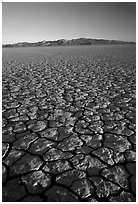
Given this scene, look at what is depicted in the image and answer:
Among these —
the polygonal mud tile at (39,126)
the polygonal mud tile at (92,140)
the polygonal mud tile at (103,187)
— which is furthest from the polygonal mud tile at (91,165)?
the polygonal mud tile at (39,126)

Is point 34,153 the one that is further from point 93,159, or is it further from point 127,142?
point 127,142

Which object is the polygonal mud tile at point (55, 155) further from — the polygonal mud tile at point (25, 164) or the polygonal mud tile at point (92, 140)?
the polygonal mud tile at point (92, 140)

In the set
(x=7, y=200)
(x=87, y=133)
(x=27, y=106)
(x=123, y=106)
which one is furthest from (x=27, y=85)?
(x=7, y=200)

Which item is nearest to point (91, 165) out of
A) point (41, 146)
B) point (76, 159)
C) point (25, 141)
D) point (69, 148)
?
point (76, 159)

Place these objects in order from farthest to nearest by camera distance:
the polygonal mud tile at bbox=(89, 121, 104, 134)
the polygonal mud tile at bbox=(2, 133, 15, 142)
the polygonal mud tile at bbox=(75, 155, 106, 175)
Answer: the polygonal mud tile at bbox=(89, 121, 104, 134) < the polygonal mud tile at bbox=(2, 133, 15, 142) < the polygonal mud tile at bbox=(75, 155, 106, 175)

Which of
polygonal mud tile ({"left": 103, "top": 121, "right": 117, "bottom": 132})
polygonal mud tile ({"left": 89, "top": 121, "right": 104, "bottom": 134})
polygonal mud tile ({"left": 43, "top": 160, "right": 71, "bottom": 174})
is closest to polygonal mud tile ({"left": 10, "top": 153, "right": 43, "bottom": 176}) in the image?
polygonal mud tile ({"left": 43, "top": 160, "right": 71, "bottom": 174})

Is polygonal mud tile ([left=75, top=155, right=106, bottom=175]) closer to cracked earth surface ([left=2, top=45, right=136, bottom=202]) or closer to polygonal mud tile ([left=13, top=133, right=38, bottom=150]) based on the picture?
cracked earth surface ([left=2, top=45, right=136, bottom=202])
